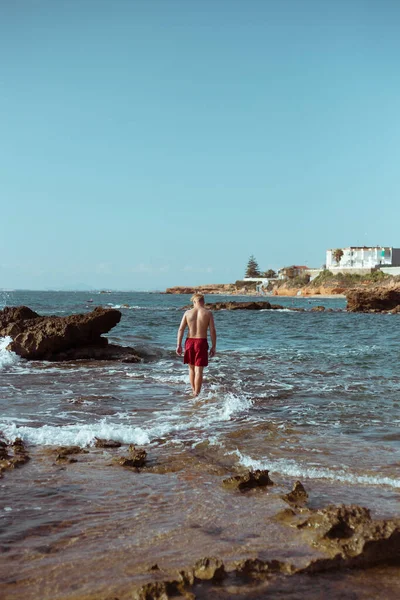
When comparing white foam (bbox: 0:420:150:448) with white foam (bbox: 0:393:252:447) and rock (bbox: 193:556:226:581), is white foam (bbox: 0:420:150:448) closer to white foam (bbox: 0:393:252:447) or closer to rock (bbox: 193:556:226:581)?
white foam (bbox: 0:393:252:447)

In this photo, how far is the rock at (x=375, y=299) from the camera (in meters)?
55.0

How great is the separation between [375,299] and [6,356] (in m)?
47.0

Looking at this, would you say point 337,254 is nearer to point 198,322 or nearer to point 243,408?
point 198,322

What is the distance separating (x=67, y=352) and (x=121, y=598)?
12.3 m

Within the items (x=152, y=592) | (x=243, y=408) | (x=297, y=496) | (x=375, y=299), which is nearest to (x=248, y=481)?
(x=297, y=496)

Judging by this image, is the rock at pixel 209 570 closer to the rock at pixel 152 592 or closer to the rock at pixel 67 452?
the rock at pixel 152 592

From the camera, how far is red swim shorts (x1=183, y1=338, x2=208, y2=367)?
9.85 metres

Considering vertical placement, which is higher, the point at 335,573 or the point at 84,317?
the point at 84,317

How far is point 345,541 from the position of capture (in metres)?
3.44

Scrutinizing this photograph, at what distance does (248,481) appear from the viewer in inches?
186

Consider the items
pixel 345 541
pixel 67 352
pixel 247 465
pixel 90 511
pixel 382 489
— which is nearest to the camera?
pixel 345 541

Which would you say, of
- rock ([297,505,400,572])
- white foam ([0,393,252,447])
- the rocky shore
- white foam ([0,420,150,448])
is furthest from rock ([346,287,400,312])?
rock ([297,505,400,572])

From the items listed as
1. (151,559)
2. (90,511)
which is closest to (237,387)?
(90,511)

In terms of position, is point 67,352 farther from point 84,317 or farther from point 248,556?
point 248,556
